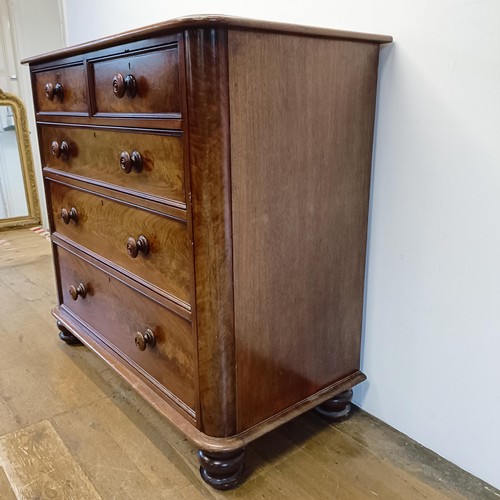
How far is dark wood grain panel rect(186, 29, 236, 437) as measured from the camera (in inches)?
32.8

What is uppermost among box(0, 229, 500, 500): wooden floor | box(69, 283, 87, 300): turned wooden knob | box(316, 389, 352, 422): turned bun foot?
box(69, 283, 87, 300): turned wooden knob

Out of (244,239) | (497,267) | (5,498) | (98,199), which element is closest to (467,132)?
(497,267)

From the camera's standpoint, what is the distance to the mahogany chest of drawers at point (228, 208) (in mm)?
884

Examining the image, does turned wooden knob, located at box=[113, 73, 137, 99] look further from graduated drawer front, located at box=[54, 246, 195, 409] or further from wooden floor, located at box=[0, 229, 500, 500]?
wooden floor, located at box=[0, 229, 500, 500]

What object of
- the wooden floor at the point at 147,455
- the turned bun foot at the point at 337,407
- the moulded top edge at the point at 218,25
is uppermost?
the moulded top edge at the point at 218,25

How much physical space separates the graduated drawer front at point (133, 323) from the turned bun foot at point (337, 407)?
0.40m

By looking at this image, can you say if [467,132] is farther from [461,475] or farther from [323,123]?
[461,475]

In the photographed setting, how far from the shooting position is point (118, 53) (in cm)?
102

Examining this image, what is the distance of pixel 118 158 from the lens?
1.14 m

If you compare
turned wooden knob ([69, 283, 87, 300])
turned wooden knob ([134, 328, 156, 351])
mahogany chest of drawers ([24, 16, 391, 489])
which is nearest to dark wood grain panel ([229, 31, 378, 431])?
mahogany chest of drawers ([24, 16, 391, 489])

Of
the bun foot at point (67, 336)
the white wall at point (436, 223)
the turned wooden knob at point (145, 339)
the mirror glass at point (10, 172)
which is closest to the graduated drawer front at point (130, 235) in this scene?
the turned wooden knob at point (145, 339)

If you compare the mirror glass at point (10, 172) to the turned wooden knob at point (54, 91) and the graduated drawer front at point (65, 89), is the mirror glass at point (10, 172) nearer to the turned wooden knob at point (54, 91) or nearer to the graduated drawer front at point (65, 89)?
the graduated drawer front at point (65, 89)

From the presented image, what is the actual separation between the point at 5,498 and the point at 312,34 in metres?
1.13

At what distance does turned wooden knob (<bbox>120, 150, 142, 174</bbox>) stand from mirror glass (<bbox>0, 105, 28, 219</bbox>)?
8.41ft
